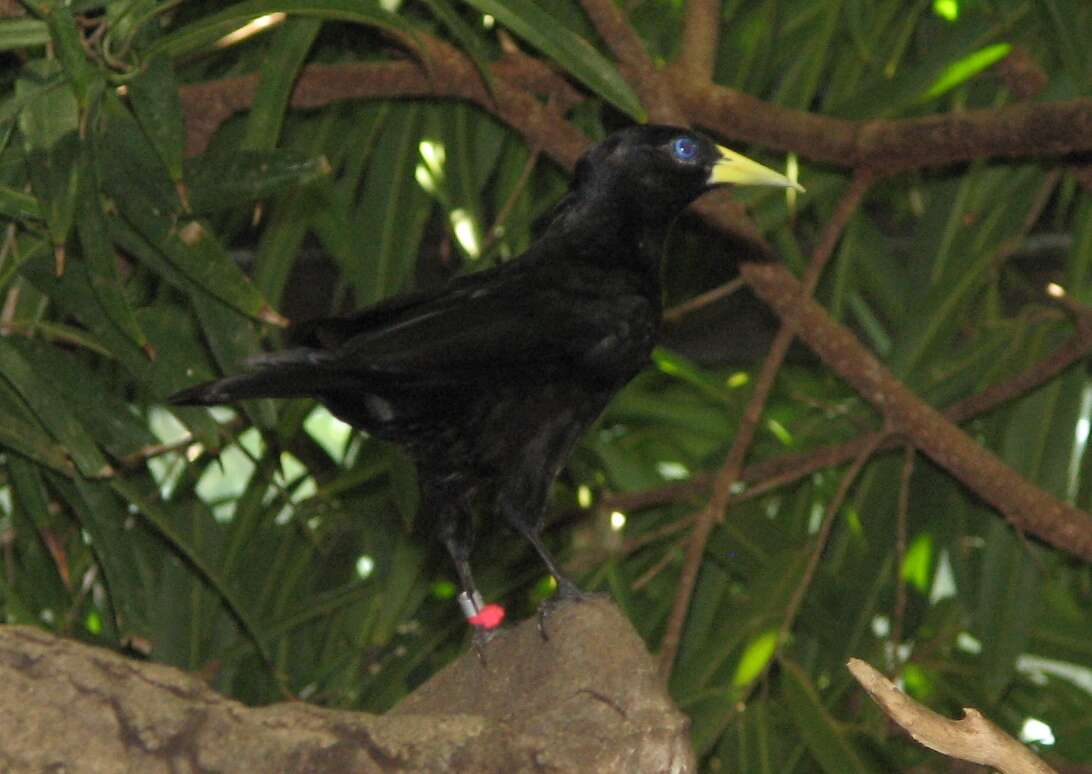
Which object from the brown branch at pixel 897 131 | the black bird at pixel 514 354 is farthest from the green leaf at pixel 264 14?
the brown branch at pixel 897 131

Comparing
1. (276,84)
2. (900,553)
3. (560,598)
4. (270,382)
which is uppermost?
(276,84)

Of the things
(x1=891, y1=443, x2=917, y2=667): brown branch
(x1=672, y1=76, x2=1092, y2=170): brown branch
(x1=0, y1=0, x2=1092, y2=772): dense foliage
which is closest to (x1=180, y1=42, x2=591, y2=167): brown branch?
(x1=0, y1=0, x2=1092, y2=772): dense foliage

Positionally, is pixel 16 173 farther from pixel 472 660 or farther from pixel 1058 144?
pixel 1058 144

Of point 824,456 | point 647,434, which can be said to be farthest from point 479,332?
point 647,434

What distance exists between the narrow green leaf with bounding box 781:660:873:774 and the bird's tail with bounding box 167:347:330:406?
100 centimetres

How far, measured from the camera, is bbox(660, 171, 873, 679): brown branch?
8.63ft

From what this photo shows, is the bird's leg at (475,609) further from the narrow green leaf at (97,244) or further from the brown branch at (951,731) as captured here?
the brown branch at (951,731)

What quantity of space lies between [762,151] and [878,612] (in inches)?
31.3

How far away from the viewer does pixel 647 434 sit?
11.3ft

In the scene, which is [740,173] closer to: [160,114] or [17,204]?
[160,114]

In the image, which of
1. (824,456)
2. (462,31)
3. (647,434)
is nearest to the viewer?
(462,31)

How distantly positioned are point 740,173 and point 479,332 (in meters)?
0.54

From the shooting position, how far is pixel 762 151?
9.95ft

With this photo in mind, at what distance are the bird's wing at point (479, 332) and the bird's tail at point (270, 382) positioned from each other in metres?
0.02
